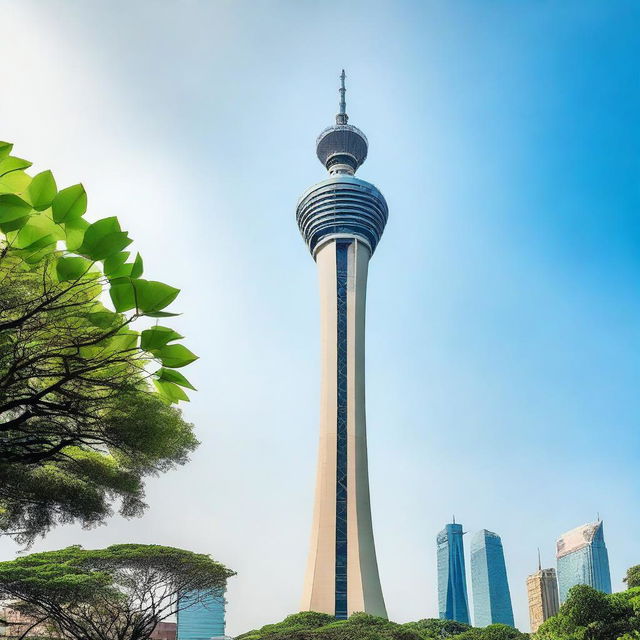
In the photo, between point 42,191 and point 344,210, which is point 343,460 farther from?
point 42,191

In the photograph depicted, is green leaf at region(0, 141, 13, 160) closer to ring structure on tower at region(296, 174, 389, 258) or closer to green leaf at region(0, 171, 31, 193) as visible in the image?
green leaf at region(0, 171, 31, 193)

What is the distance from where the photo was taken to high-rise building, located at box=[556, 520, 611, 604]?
455 feet

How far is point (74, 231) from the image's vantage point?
2.77 m

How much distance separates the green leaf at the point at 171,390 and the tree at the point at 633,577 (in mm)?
38639

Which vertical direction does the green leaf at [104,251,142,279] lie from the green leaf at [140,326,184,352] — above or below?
above

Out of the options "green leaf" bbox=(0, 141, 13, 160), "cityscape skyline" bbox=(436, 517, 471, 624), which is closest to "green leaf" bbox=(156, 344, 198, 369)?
"green leaf" bbox=(0, 141, 13, 160)

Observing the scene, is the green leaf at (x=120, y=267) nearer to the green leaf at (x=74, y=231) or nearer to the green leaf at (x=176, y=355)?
the green leaf at (x=74, y=231)

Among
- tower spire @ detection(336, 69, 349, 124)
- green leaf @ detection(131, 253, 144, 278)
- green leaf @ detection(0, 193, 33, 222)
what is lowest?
green leaf @ detection(131, 253, 144, 278)

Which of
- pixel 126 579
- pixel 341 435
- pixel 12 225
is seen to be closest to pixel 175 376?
pixel 12 225

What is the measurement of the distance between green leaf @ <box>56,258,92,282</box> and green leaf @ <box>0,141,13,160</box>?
0.50 metres

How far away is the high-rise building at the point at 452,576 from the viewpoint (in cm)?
14638

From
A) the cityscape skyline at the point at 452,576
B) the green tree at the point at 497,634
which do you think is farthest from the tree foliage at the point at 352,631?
the cityscape skyline at the point at 452,576

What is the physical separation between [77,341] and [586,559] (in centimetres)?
15775

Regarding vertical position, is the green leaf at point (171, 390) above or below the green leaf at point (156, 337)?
below
